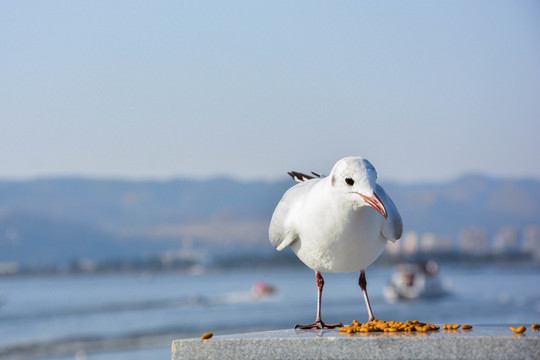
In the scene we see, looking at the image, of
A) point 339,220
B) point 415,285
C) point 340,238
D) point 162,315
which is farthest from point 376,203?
point 415,285

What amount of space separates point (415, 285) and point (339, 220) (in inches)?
2222

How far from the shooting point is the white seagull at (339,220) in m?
5.76

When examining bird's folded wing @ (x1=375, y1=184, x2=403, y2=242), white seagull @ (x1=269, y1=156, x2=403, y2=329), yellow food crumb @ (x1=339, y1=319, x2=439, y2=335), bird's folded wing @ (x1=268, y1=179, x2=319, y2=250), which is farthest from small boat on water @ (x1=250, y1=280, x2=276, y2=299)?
yellow food crumb @ (x1=339, y1=319, x2=439, y2=335)

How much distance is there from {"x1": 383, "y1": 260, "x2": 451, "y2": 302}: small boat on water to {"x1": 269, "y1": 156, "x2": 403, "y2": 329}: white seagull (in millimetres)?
53451

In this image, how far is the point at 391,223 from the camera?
645cm

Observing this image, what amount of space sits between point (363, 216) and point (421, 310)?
47.1 meters

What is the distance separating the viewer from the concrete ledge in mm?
5570

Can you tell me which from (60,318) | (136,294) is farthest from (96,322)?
(136,294)

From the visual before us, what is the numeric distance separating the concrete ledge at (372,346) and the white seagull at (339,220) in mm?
651

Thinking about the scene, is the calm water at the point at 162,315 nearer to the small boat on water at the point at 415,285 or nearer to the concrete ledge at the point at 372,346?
the small boat on water at the point at 415,285

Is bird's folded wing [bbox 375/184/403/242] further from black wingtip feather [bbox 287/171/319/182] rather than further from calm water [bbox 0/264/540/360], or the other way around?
calm water [bbox 0/264/540/360]

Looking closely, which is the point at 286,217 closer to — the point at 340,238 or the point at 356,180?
the point at 340,238

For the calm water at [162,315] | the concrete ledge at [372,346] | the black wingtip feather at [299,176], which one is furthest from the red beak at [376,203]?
the calm water at [162,315]

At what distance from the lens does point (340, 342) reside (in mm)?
5723
